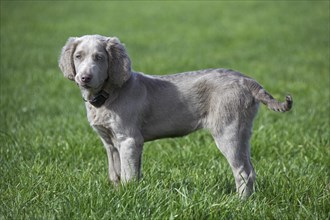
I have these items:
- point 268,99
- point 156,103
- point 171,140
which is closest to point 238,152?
point 268,99

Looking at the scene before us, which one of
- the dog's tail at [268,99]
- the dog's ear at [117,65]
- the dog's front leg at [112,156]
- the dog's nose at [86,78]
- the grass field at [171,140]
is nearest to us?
the grass field at [171,140]

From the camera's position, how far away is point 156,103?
442 centimetres

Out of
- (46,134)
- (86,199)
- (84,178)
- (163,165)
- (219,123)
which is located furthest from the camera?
(46,134)

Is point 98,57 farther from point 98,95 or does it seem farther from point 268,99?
point 268,99

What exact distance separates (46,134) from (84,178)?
1.98 meters

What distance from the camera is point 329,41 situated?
46.9 ft

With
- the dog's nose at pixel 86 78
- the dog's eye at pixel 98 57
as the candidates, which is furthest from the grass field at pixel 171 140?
the dog's eye at pixel 98 57

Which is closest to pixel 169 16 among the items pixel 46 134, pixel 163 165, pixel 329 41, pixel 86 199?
pixel 329 41

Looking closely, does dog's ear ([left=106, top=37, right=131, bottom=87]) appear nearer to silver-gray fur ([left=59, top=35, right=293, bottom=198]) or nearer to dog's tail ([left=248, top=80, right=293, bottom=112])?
silver-gray fur ([left=59, top=35, right=293, bottom=198])

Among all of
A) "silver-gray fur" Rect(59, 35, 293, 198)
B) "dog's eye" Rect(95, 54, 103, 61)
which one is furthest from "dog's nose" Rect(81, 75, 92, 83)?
"dog's eye" Rect(95, 54, 103, 61)

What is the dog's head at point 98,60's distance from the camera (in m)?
4.15

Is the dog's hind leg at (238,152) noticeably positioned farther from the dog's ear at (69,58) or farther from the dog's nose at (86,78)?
the dog's ear at (69,58)

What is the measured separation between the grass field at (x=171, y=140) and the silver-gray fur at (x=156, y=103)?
31 cm

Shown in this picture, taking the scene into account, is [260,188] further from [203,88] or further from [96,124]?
[96,124]
